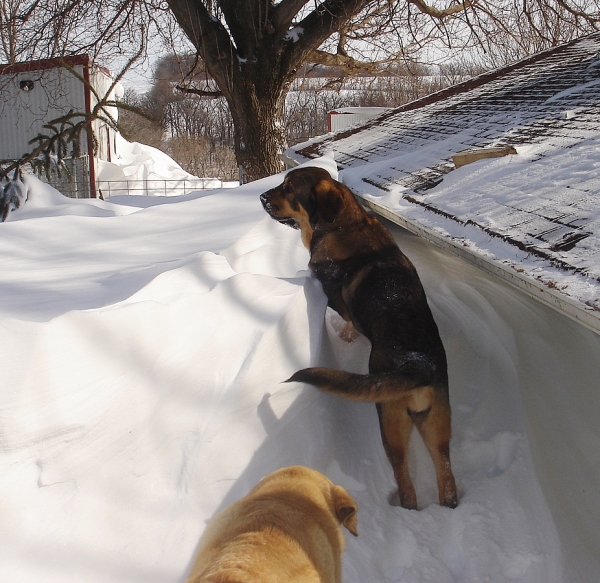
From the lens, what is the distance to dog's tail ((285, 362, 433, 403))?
2.95m

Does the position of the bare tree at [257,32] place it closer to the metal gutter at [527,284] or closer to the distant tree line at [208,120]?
the metal gutter at [527,284]

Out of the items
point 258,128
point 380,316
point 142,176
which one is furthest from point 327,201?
point 142,176

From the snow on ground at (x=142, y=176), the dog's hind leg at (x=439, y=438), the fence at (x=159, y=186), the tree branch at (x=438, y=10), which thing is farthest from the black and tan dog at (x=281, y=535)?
the fence at (x=159, y=186)

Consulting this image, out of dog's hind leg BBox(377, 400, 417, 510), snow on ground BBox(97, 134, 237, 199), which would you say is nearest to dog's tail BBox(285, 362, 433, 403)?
dog's hind leg BBox(377, 400, 417, 510)

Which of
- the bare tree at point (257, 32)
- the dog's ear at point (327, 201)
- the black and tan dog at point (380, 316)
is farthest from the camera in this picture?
the bare tree at point (257, 32)

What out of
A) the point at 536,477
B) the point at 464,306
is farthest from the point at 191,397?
the point at 464,306

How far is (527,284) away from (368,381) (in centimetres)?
90

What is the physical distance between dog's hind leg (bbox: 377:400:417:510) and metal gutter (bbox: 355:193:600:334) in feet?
2.83

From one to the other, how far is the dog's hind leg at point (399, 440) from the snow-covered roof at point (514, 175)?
3.05ft

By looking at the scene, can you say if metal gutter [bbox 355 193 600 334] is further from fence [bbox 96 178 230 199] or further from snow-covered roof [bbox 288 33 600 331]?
fence [bbox 96 178 230 199]

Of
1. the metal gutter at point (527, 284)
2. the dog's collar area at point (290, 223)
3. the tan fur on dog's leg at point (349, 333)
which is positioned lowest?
the tan fur on dog's leg at point (349, 333)

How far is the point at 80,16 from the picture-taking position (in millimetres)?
12266

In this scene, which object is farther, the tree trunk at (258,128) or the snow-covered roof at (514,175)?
the tree trunk at (258,128)

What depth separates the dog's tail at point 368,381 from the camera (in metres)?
2.95
